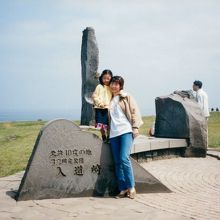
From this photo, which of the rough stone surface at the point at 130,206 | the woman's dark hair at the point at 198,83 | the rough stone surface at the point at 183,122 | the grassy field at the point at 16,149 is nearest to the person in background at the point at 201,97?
the woman's dark hair at the point at 198,83

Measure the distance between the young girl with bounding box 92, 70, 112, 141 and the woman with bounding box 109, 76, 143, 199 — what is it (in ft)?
1.69

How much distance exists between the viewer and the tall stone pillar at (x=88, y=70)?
60.9ft

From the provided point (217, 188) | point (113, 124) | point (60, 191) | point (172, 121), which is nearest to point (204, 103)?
point (172, 121)

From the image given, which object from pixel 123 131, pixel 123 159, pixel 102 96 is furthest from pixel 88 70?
pixel 123 159

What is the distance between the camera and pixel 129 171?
6254 mm

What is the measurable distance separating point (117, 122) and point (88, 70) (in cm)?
1254

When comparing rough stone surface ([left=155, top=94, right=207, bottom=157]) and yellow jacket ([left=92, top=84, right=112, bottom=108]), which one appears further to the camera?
rough stone surface ([left=155, top=94, right=207, bottom=157])

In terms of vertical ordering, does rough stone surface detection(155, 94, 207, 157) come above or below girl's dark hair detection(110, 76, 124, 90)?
below

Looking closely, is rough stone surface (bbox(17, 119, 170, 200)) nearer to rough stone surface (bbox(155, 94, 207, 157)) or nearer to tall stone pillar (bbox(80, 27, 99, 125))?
rough stone surface (bbox(155, 94, 207, 157))

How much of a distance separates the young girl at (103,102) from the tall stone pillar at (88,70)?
36.0ft

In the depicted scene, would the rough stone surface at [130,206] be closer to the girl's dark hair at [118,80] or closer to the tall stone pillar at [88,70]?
the girl's dark hair at [118,80]

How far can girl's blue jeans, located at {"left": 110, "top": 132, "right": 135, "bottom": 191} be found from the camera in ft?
20.5

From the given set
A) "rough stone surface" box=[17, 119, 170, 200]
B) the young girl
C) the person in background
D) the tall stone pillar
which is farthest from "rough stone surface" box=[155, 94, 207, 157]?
the tall stone pillar

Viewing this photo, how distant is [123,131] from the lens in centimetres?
630
